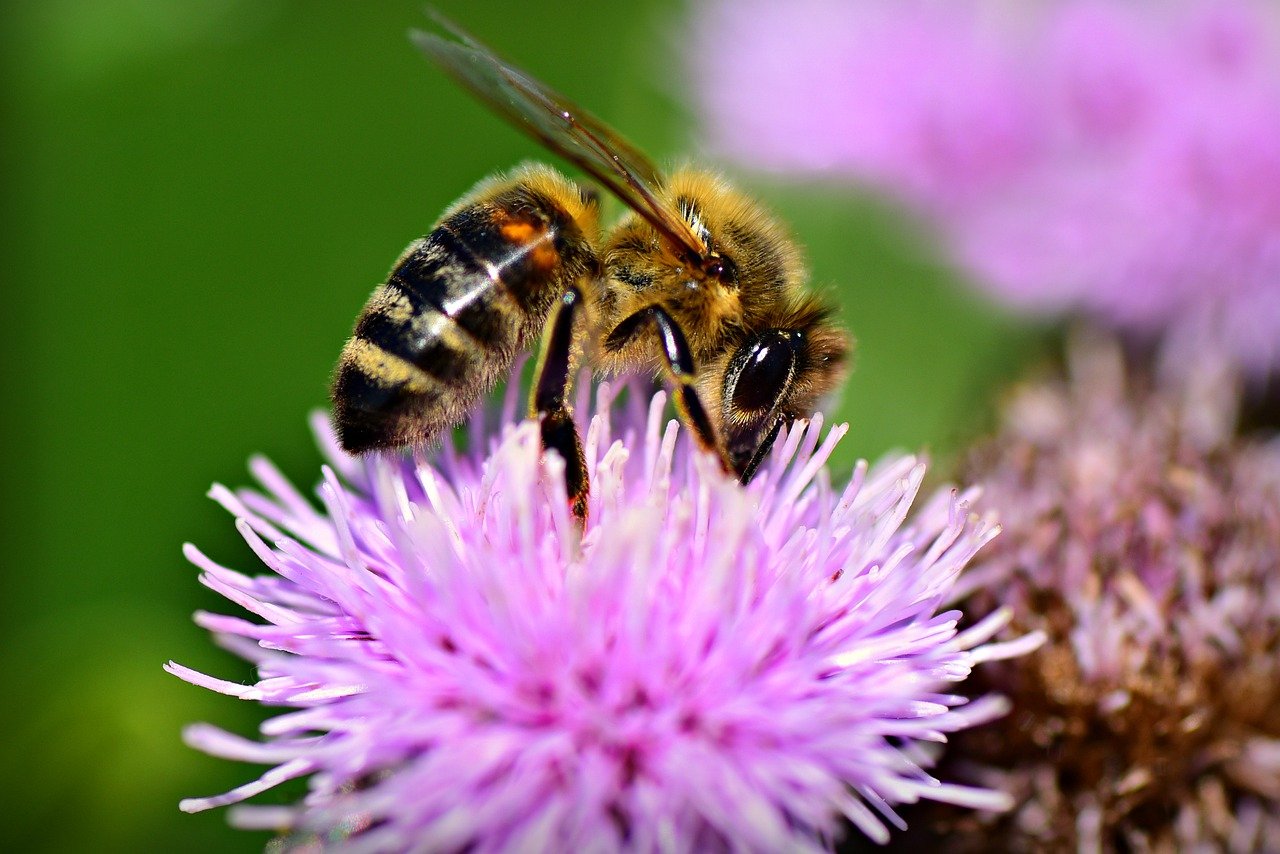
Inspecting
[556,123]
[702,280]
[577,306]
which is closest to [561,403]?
[577,306]

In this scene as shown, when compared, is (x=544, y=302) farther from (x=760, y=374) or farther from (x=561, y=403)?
(x=760, y=374)

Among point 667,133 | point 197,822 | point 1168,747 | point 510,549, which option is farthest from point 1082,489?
point 667,133

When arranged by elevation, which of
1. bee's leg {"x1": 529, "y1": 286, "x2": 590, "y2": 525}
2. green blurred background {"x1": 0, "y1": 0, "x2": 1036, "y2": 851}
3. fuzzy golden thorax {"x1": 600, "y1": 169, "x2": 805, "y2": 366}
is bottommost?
bee's leg {"x1": 529, "y1": 286, "x2": 590, "y2": 525}

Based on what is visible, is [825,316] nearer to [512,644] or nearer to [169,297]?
[512,644]

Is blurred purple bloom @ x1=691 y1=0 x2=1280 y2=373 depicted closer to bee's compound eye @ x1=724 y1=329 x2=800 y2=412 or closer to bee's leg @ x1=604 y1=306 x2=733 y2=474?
bee's compound eye @ x1=724 y1=329 x2=800 y2=412

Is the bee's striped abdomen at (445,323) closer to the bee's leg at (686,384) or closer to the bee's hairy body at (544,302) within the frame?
the bee's hairy body at (544,302)

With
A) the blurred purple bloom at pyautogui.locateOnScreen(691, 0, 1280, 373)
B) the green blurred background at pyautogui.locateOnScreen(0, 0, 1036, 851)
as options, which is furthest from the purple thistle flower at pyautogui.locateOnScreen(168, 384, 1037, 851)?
the blurred purple bloom at pyautogui.locateOnScreen(691, 0, 1280, 373)
